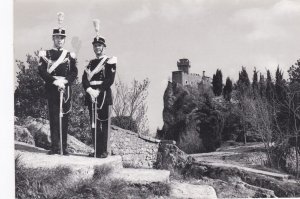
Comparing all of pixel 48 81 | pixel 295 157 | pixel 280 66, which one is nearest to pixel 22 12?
pixel 48 81

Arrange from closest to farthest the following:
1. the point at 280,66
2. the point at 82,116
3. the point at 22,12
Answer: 1. the point at 22,12
2. the point at 280,66
3. the point at 82,116

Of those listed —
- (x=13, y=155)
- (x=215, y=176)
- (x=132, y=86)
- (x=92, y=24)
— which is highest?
(x=92, y=24)

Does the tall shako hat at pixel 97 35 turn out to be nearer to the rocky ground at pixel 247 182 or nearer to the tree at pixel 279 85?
the rocky ground at pixel 247 182

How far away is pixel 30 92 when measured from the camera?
9883mm

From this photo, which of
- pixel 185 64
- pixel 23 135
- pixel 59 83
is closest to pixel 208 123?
pixel 185 64

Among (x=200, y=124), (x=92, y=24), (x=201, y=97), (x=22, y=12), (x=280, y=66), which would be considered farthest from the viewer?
(x=201, y=97)

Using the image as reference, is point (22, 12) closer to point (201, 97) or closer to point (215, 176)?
point (215, 176)

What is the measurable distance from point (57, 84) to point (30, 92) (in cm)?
172

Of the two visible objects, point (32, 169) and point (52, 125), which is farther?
point (52, 125)

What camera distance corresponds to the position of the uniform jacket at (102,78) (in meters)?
8.65

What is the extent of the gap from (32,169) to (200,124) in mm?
8515

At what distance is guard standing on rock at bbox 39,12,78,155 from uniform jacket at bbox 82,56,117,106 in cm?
40

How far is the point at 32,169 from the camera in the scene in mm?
7066

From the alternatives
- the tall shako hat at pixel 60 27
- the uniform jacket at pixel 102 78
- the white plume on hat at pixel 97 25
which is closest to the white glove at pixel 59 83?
the uniform jacket at pixel 102 78
